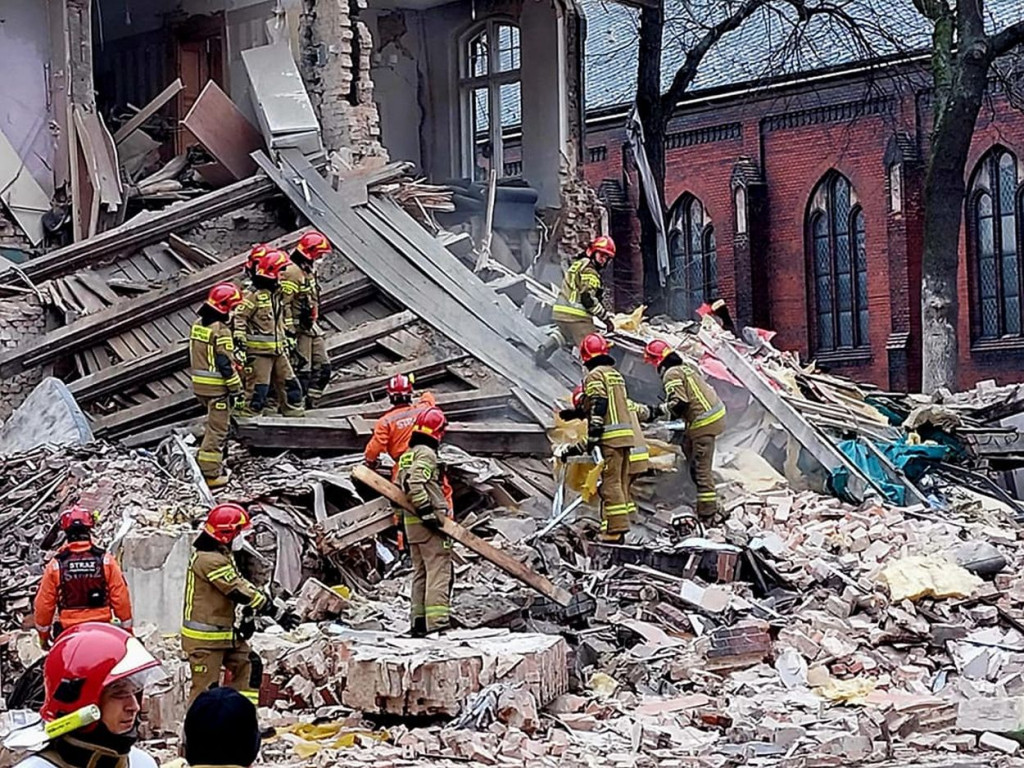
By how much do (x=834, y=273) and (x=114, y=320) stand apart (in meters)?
19.5

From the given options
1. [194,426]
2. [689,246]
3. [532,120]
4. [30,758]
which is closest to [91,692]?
[30,758]

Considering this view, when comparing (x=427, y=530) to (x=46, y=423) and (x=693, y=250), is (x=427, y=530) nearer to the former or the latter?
(x=46, y=423)

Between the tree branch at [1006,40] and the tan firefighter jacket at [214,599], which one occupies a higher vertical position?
the tree branch at [1006,40]

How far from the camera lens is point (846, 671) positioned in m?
9.80

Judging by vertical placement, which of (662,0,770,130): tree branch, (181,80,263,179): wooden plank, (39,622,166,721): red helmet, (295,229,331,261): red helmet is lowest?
(39,622,166,721): red helmet

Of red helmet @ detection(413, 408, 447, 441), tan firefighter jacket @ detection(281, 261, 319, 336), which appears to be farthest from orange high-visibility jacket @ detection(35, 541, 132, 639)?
tan firefighter jacket @ detection(281, 261, 319, 336)

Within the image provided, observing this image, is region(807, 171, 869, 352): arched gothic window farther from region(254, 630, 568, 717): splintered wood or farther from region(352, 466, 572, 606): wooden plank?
region(254, 630, 568, 717): splintered wood

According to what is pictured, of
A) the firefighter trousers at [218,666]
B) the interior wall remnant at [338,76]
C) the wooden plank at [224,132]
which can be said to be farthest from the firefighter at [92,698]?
the interior wall remnant at [338,76]

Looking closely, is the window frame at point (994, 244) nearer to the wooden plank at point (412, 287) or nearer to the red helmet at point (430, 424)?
the wooden plank at point (412, 287)

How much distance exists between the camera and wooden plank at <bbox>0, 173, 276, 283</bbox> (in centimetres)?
1591

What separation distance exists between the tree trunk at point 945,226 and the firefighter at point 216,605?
13090 millimetres

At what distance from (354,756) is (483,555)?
2280 mm

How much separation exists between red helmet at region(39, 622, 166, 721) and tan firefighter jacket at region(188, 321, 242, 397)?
8.72 meters

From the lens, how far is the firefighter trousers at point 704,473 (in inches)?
492
